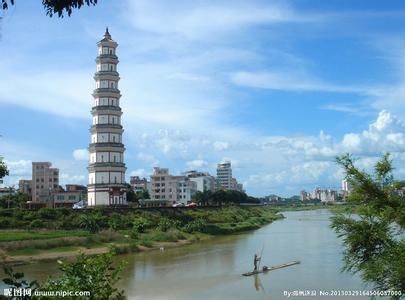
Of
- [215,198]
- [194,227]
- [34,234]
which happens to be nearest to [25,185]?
[215,198]

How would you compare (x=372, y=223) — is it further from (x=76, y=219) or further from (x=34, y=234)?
(x=76, y=219)

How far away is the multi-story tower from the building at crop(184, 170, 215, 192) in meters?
86.4

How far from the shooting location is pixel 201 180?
167 metres

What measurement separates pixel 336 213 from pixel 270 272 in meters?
21.9

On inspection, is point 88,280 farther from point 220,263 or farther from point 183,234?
point 183,234

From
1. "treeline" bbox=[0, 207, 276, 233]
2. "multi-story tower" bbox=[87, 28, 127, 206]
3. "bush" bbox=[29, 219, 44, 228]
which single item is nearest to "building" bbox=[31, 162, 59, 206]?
"multi-story tower" bbox=[87, 28, 127, 206]

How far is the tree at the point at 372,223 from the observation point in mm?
10961

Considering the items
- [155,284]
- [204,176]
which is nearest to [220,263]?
[155,284]

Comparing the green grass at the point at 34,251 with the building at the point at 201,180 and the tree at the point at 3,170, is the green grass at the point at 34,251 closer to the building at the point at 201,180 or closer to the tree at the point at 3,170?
the tree at the point at 3,170

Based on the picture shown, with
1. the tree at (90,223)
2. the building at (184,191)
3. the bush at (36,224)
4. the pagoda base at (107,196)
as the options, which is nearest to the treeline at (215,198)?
the building at (184,191)

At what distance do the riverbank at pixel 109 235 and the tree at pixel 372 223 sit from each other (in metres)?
19.5

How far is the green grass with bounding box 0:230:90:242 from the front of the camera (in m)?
42.2

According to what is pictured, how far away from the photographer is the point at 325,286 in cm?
2836

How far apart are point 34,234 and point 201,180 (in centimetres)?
12219
